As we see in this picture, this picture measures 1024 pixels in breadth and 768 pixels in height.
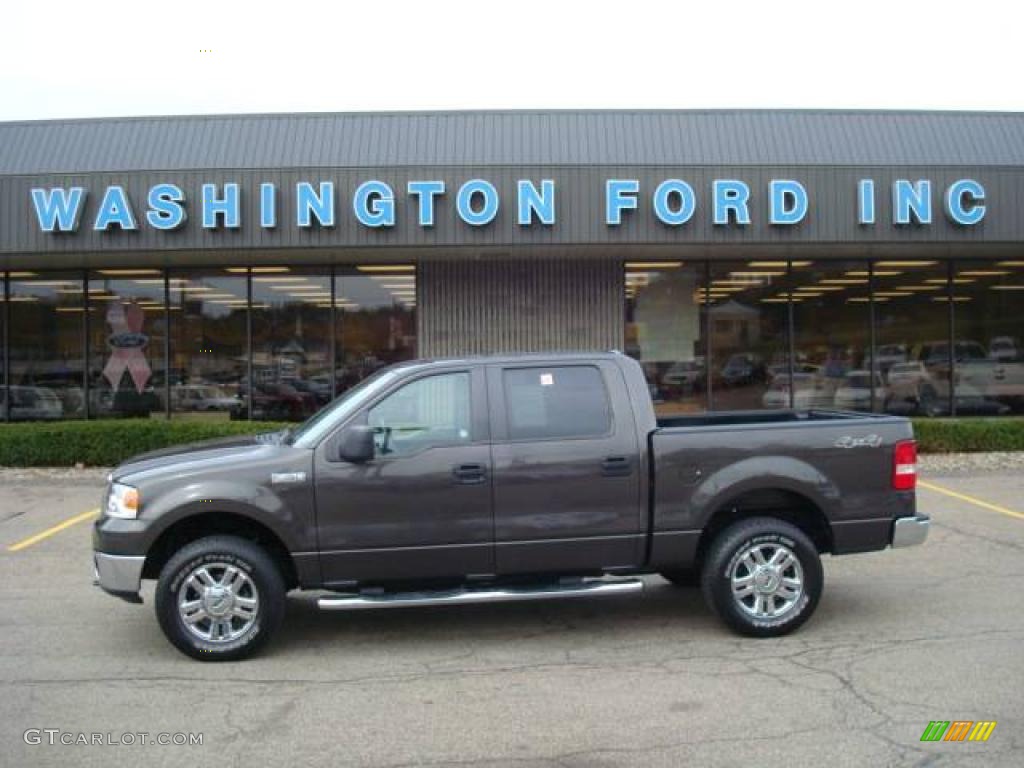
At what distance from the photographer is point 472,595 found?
5.68m

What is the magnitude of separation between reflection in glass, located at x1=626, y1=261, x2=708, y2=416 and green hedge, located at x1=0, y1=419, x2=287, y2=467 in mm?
6703

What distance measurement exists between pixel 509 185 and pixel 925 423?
288 inches

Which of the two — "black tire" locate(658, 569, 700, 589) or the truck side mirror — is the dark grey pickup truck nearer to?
the truck side mirror

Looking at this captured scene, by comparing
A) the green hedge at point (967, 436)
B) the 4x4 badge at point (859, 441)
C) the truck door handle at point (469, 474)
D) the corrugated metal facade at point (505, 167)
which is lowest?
the green hedge at point (967, 436)

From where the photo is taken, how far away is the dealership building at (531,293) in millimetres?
16312

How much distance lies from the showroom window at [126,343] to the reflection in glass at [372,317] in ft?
10.5

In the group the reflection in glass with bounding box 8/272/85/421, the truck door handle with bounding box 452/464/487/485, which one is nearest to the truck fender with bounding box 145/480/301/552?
the truck door handle with bounding box 452/464/487/485

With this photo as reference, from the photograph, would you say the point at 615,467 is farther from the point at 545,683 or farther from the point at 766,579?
the point at 545,683

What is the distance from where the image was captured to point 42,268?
55.9ft

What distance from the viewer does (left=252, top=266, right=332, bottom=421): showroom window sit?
55.6ft

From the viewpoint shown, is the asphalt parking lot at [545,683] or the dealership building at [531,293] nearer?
the asphalt parking lot at [545,683]

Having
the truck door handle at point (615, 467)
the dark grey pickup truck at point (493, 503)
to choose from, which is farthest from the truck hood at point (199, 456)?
the truck door handle at point (615, 467)

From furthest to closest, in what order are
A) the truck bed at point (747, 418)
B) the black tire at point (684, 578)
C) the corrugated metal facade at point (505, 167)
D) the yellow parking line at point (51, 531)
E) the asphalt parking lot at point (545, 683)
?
the corrugated metal facade at point (505, 167), the yellow parking line at point (51, 531), the black tire at point (684, 578), the truck bed at point (747, 418), the asphalt parking lot at point (545, 683)

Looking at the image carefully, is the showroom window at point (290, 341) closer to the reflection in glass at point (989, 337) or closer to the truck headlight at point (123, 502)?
the truck headlight at point (123, 502)
